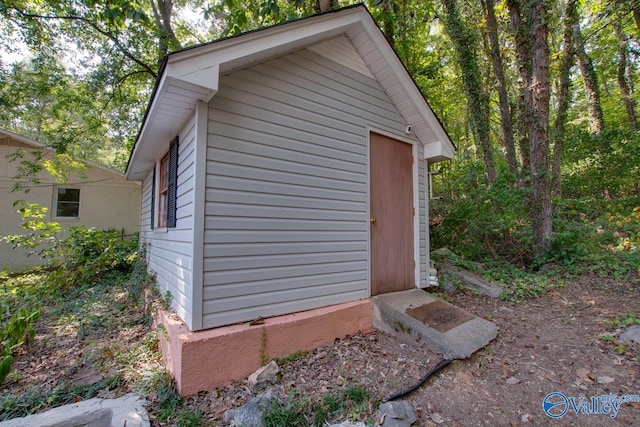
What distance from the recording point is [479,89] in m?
6.78

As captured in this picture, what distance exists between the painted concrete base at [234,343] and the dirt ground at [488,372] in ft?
0.39

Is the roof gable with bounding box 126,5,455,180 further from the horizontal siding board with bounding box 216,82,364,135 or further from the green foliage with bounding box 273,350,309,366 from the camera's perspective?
the green foliage with bounding box 273,350,309,366

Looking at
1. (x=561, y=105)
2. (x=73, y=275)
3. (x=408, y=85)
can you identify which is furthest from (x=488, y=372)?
(x=561, y=105)

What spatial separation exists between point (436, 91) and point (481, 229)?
5962mm

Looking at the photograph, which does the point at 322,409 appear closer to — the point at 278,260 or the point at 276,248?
the point at 278,260

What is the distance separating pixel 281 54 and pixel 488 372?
3931 millimetres

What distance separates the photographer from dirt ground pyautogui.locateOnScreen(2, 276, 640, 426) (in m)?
2.18

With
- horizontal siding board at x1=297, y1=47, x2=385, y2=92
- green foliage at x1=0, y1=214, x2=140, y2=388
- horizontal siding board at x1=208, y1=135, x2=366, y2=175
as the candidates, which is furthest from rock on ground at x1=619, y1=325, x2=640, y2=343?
green foliage at x1=0, y1=214, x2=140, y2=388

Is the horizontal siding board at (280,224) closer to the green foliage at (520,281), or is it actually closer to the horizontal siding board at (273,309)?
the horizontal siding board at (273,309)

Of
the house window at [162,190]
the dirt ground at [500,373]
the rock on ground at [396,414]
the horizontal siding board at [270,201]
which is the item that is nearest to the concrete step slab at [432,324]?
the dirt ground at [500,373]

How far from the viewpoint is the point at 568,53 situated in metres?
6.74

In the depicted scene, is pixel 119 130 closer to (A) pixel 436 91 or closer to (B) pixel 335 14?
(B) pixel 335 14

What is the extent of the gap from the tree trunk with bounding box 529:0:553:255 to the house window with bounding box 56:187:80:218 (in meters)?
12.6

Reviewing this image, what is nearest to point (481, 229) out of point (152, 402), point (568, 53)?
point (568, 53)
